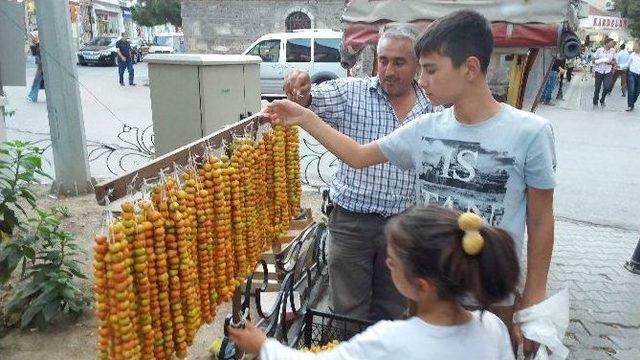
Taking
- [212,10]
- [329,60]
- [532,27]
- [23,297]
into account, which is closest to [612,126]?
[329,60]

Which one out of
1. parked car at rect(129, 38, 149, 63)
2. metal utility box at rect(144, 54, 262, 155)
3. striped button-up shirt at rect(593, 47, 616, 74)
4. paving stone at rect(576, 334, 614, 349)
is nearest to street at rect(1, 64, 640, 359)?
paving stone at rect(576, 334, 614, 349)

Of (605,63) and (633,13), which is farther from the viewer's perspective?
(633,13)

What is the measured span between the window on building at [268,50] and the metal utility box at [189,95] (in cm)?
1112

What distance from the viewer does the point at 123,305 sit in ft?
4.87

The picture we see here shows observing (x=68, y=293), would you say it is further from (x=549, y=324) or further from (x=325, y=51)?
(x=325, y=51)

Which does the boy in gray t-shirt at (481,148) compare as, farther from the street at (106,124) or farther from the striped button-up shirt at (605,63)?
the striped button-up shirt at (605,63)

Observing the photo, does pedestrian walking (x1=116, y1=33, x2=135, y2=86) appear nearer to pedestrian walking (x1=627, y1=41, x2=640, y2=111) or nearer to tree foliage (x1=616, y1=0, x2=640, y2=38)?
pedestrian walking (x1=627, y1=41, x2=640, y2=111)

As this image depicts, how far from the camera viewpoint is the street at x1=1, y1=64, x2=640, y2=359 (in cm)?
389

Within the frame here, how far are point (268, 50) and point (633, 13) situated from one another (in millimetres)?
26264

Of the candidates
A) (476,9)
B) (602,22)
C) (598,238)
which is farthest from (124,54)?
(602,22)

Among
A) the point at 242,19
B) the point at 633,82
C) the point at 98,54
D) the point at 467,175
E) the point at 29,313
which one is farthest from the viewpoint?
the point at 242,19

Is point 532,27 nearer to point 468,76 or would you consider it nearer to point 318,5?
point 468,76

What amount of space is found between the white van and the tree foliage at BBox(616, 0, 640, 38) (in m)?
24.2

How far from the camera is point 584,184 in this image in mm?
7387
